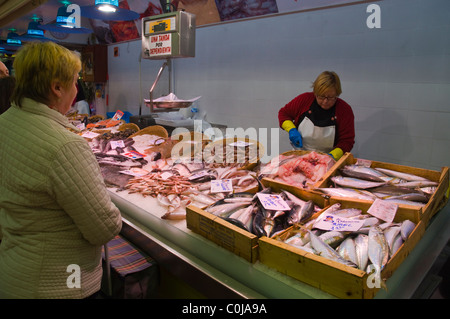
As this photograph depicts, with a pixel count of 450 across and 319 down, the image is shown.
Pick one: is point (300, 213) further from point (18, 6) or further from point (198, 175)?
point (18, 6)

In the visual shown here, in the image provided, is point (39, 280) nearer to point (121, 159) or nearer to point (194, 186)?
point (194, 186)

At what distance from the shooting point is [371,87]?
12.7 feet

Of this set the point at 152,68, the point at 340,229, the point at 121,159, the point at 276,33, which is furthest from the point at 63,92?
the point at 152,68

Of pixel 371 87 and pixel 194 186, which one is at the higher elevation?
pixel 371 87

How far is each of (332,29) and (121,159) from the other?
9.93 ft

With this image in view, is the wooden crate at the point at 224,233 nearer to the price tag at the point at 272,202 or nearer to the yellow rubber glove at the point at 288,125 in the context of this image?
the price tag at the point at 272,202

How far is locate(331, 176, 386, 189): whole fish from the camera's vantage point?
2210mm

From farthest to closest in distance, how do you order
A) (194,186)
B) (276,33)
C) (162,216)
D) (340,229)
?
(276,33), (194,186), (162,216), (340,229)

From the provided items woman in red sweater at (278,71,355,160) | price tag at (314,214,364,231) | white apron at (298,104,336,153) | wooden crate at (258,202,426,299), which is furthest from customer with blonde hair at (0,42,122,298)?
white apron at (298,104,336,153)

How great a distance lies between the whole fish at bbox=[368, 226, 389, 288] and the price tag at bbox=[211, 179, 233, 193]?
3.45 ft

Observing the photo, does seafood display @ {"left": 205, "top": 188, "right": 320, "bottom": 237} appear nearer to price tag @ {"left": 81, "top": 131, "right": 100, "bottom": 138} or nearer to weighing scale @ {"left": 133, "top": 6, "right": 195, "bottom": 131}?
weighing scale @ {"left": 133, "top": 6, "right": 195, "bottom": 131}

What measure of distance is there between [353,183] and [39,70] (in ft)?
6.51

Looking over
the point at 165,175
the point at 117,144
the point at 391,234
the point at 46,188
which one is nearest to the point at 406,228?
the point at 391,234

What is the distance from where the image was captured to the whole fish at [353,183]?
7.25 ft
